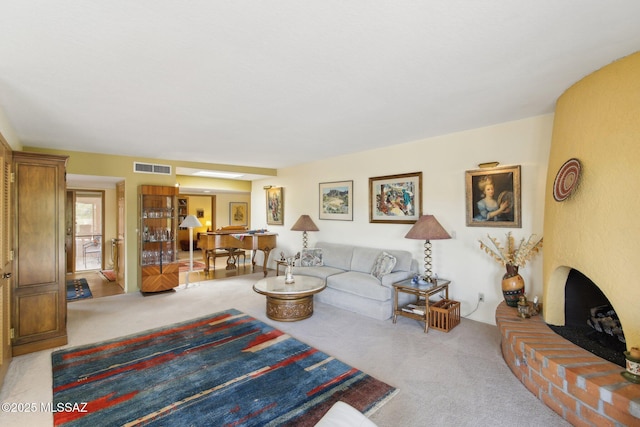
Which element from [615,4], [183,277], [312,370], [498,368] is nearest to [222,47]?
[615,4]

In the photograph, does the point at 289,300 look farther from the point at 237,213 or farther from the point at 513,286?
the point at 237,213

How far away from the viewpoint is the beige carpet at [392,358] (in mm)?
2211

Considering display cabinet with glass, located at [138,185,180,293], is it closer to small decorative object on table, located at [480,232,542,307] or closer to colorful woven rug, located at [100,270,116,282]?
colorful woven rug, located at [100,270,116,282]

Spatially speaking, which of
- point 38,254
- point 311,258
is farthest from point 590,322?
point 38,254

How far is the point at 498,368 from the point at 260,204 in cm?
651

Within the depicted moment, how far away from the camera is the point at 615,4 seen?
5.18 ft

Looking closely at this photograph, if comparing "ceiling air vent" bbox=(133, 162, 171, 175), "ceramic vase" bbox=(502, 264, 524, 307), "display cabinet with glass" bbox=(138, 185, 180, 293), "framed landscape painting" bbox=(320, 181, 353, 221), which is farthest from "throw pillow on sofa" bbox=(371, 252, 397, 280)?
"ceiling air vent" bbox=(133, 162, 171, 175)

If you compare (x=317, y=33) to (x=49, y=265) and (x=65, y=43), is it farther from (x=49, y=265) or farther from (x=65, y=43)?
(x=49, y=265)

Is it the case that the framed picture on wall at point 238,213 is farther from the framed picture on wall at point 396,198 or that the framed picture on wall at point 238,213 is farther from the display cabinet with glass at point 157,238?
the framed picture on wall at point 396,198

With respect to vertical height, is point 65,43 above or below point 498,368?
above

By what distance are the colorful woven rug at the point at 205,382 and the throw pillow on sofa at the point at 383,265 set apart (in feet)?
5.42

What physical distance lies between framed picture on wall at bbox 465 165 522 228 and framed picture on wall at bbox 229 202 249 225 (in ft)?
31.0

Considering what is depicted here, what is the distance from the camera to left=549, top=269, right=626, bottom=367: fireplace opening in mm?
2346

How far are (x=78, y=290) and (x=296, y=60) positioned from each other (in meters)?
6.26
